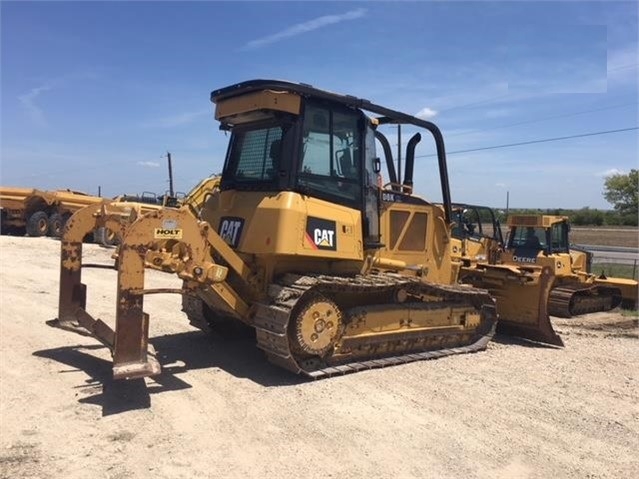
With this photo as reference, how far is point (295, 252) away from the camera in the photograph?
6363 mm

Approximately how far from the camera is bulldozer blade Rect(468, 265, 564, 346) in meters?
8.77

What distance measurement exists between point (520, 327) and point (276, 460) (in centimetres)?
583

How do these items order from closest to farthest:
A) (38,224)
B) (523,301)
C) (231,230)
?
1. (231,230)
2. (523,301)
3. (38,224)

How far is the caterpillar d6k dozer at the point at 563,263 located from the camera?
43.7 feet

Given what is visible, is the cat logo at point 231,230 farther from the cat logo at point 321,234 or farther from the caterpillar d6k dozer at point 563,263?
the caterpillar d6k dozer at point 563,263

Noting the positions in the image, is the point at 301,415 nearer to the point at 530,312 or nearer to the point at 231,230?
the point at 231,230

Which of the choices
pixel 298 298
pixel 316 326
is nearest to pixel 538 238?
pixel 316 326

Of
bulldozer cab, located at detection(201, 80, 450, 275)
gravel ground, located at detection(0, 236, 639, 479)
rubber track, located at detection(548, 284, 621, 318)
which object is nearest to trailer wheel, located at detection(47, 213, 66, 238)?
gravel ground, located at detection(0, 236, 639, 479)

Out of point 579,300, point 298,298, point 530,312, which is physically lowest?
point 579,300

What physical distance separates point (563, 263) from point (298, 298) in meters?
10.3

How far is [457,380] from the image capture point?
6598 millimetres

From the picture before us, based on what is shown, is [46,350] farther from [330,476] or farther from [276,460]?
[330,476]

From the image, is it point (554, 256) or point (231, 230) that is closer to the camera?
point (231, 230)

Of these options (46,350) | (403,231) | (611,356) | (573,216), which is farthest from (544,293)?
(573,216)
